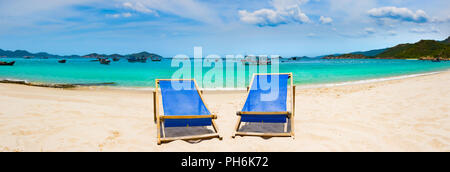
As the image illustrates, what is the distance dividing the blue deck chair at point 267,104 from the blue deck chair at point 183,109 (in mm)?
557

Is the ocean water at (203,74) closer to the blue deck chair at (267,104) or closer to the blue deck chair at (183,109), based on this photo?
the blue deck chair at (267,104)

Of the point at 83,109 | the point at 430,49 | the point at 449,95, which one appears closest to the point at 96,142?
the point at 83,109

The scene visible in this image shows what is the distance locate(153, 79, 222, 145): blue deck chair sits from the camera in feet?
12.7

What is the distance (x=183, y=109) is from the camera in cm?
414

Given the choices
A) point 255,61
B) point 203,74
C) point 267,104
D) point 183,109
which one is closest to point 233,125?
point 267,104

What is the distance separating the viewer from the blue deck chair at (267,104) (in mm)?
4012

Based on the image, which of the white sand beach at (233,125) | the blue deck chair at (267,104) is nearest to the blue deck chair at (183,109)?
the white sand beach at (233,125)

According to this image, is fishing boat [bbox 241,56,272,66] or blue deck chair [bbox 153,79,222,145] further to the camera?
fishing boat [bbox 241,56,272,66]

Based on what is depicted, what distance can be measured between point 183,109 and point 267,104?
1475 millimetres

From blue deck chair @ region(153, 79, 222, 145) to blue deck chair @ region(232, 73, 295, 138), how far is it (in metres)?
0.56

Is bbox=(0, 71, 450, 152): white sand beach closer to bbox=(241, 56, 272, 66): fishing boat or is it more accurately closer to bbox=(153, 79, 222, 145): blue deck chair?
bbox=(153, 79, 222, 145): blue deck chair

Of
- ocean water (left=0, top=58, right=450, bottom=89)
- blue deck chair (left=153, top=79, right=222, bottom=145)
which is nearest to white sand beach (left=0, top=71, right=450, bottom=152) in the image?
blue deck chair (left=153, top=79, right=222, bottom=145)

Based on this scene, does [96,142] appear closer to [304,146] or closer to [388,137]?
[304,146]

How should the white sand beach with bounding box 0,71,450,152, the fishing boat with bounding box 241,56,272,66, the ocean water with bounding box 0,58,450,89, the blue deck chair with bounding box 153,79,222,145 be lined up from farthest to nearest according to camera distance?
the fishing boat with bounding box 241,56,272,66, the ocean water with bounding box 0,58,450,89, the blue deck chair with bounding box 153,79,222,145, the white sand beach with bounding box 0,71,450,152
